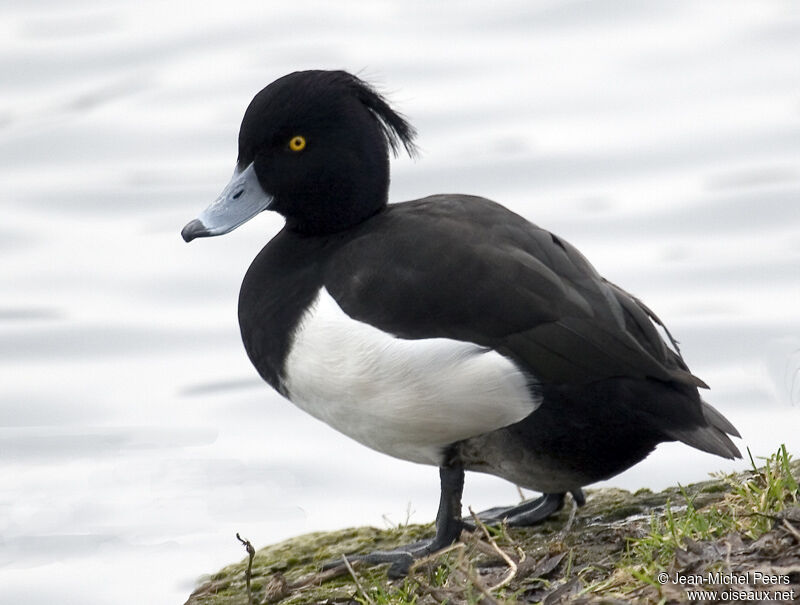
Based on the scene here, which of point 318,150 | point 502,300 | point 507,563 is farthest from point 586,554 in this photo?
point 318,150

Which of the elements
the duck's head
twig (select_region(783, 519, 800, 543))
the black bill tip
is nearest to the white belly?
the duck's head

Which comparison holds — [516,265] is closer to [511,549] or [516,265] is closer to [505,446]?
[505,446]

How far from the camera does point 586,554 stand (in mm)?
4086

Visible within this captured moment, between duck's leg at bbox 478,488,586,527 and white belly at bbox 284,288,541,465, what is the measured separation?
43cm

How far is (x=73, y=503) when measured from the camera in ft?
22.5

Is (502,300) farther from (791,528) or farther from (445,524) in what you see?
(791,528)

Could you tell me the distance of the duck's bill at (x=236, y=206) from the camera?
4914 mm

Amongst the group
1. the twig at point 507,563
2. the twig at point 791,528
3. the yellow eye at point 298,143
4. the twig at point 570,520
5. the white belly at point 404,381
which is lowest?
the twig at point 507,563

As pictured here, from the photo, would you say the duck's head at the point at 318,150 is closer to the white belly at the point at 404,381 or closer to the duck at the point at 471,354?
the duck at the point at 471,354

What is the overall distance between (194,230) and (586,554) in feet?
5.77

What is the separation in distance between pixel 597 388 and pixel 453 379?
420 millimetres

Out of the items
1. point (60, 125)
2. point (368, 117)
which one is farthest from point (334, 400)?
point (60, 125)

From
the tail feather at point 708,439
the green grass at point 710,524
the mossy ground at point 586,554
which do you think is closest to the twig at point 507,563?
the mossy ground at point 586,554

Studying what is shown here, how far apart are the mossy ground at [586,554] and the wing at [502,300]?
46 centimetres
